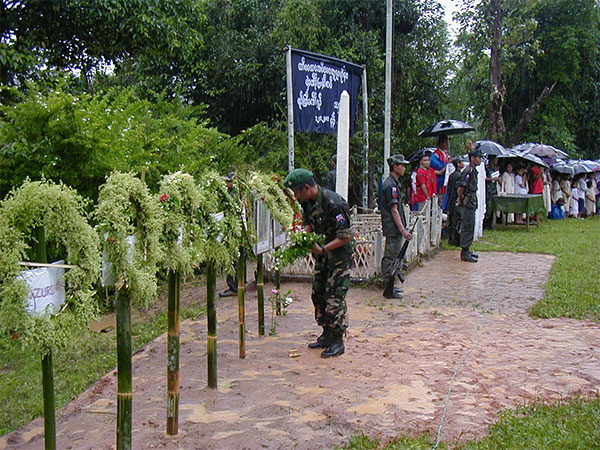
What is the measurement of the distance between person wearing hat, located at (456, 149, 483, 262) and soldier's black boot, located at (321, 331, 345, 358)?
19.4ft

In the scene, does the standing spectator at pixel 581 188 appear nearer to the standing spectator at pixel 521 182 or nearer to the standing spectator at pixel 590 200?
the standing spectator at pixel 590 200

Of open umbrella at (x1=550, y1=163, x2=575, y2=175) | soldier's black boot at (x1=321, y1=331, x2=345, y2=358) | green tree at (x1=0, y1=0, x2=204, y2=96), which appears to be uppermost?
green tree at (x1=0, y1=0, x2=204, y2=96)

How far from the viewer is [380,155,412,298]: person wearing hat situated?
8.30 m

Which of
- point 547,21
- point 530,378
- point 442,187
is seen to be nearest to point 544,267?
point 442,187

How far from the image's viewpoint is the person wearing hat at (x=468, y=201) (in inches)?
445

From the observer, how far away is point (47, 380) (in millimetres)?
3457

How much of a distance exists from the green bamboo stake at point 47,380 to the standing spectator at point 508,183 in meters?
16.5

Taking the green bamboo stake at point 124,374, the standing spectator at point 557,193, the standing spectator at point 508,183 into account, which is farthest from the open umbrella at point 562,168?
the green bamboo stake at point 124,374

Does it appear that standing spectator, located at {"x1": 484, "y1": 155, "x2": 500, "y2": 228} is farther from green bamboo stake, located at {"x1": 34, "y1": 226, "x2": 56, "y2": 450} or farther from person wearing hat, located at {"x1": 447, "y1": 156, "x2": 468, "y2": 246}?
green bamboo stake, located at {"x1": 34, "y1": 226, "x2": 56, "y2": 450}

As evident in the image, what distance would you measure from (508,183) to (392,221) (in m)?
11.1

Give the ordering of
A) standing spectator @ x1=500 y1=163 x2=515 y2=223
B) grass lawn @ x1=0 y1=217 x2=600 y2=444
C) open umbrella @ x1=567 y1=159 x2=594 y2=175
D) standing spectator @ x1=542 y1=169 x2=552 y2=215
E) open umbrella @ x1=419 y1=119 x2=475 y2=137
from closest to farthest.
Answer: grass lawn @ x1=0 y1=217 x2=600 y2=444 < open umbrella @ x1=419 y1=119 x2=475 y2=137 < standing spectator @ x1=500 y1=163 x2=515 y2=223 < standing spectator @ x1=542 y1=169 x2=552 y2=215 < open umbrella @ x1=567 y1=159 x2=594 y2=175

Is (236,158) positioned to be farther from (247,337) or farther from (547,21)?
(547,21)

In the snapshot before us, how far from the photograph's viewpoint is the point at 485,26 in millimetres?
21641

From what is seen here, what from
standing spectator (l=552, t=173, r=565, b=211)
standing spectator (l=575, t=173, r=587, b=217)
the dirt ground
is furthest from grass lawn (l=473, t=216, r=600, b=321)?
standing spectator (l=575, t=173, r=587, b=217)
